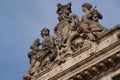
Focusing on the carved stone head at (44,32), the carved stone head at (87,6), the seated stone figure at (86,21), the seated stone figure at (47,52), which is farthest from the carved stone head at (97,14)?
the carved stone head at (44,32)

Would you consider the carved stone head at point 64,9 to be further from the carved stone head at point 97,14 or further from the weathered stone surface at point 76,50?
the carved stone head at point 97,14

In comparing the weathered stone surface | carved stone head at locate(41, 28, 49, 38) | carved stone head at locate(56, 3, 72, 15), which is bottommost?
the weathered stone surface

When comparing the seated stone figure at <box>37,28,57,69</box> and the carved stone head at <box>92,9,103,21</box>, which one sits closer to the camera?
the seated stone figure at <box>37,28,57,69</box>

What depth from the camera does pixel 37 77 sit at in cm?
2291

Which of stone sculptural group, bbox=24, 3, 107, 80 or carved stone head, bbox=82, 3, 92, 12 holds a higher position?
carved stone head, bbox=82, 3, 92, 12

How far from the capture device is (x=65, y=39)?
23.3 metres

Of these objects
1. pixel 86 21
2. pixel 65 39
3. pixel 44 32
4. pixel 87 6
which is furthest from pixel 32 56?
pixel 87 6

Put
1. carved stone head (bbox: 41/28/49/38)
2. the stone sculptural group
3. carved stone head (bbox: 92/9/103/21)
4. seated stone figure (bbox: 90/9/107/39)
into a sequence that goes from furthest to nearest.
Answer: carved stone head (bbox: 41/28/49/38)
carved stone head (bbox: 92/9/103/21)
the stone sculptural group
seated stone figure (bbox: 90/9/107/39)

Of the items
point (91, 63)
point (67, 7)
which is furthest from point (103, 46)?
point (67, 7)

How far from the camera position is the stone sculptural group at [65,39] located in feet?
73.2

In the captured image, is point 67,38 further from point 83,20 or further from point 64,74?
point 64,74

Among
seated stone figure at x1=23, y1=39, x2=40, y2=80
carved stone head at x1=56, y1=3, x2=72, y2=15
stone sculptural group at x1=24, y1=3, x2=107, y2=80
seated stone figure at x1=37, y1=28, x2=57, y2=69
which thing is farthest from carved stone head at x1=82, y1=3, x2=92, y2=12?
seated stone figure at x1=23, y1=39, x2=40, y2=80

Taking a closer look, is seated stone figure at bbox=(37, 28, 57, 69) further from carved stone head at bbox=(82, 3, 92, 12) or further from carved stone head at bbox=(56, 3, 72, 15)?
carved stone head at bbox=(82, 3, 92, 12)

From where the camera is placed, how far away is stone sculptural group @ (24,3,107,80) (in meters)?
22.3
